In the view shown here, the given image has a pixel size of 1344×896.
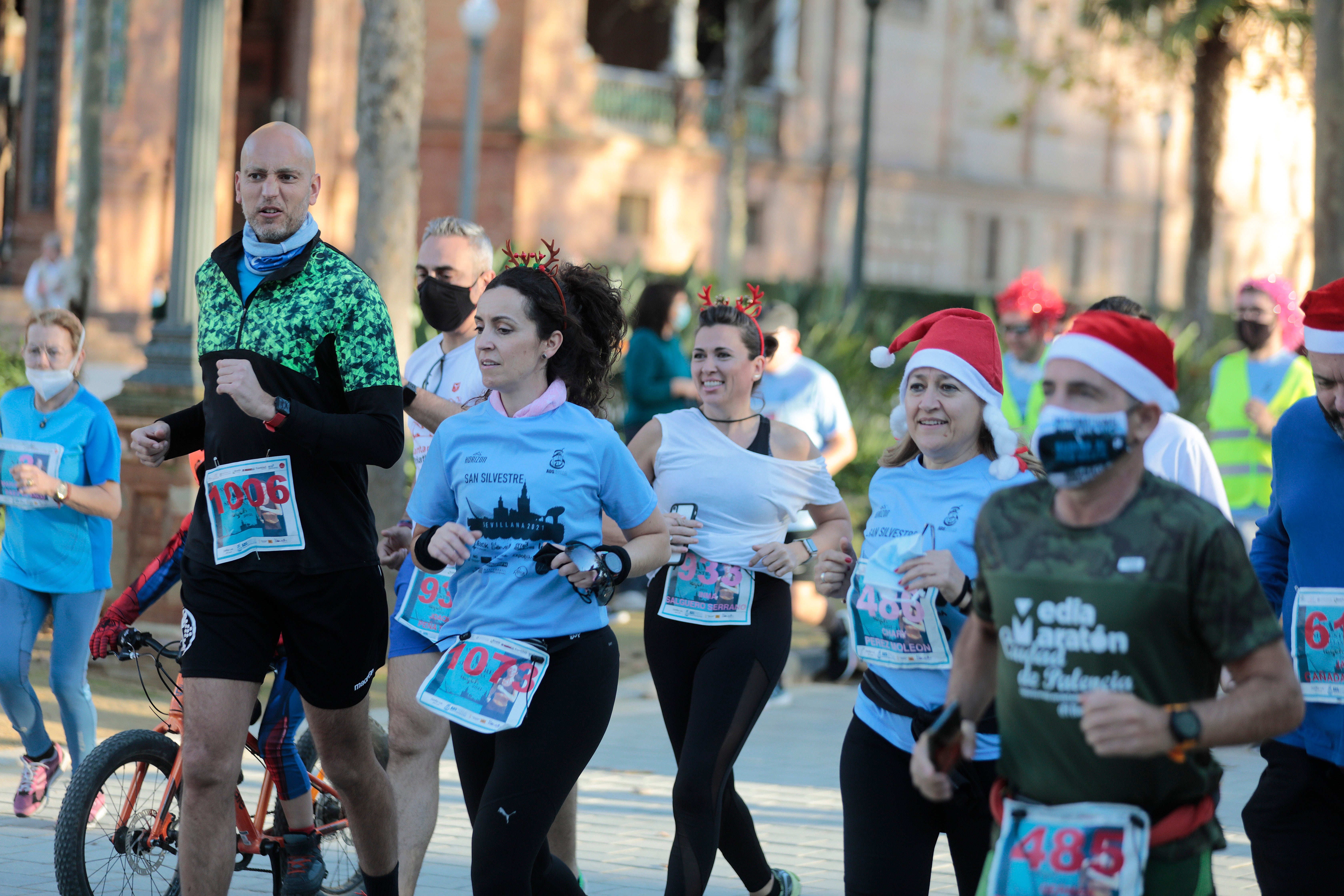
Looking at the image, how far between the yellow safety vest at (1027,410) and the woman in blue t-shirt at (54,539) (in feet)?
16.4

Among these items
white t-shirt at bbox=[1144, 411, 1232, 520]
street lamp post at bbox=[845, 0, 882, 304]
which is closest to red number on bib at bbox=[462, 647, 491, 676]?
white t-shirt at bbox=[1144, 411, 1232, 520]

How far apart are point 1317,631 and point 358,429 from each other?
2425 mm

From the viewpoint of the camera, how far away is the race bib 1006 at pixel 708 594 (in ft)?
18.2

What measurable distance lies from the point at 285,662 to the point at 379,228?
222 inches

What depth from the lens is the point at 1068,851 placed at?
3055 millimetres

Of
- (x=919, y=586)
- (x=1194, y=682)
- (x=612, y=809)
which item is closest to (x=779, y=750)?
(x=612, y=809)

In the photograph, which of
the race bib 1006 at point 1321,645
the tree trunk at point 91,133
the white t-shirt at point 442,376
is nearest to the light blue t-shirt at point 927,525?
the race bib 1006 at point 1321,645

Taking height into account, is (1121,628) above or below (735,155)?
below

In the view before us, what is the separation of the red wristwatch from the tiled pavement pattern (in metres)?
1.86

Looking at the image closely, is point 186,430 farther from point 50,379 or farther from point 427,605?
point 50,379

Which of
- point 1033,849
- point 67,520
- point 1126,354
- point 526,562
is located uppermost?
point 1126,354

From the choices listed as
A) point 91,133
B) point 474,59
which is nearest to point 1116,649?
point 91,133

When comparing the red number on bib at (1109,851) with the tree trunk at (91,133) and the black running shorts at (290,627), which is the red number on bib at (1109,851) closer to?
the black running shorts at (290,627)

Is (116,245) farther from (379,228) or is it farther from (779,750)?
(779,750)
